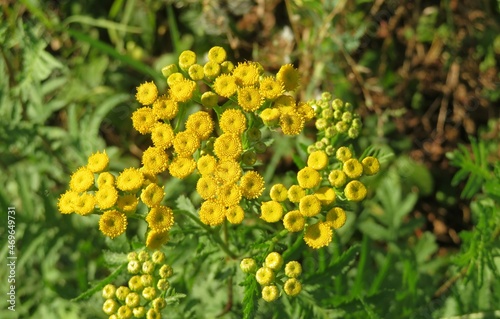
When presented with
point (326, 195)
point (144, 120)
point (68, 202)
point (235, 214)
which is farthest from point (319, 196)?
point (68, 202)

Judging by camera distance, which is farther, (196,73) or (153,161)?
(196,73)

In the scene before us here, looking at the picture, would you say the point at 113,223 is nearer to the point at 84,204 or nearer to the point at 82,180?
the point at 84,204

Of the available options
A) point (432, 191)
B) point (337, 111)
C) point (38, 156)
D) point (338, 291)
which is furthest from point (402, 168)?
point (38, 156)

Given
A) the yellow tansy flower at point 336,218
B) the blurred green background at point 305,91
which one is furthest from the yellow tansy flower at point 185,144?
the blurred green background at point 305,91

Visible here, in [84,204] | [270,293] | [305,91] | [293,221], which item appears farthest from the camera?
[305,91]

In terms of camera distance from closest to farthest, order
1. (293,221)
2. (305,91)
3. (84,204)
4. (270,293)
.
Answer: (270,293), (293,221), (84,204), (305,91)

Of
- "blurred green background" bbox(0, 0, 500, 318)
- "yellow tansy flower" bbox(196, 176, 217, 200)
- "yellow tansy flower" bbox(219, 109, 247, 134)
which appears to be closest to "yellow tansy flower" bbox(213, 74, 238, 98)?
"yellow tansy flower" bbox(219, 109, 247, 134)
